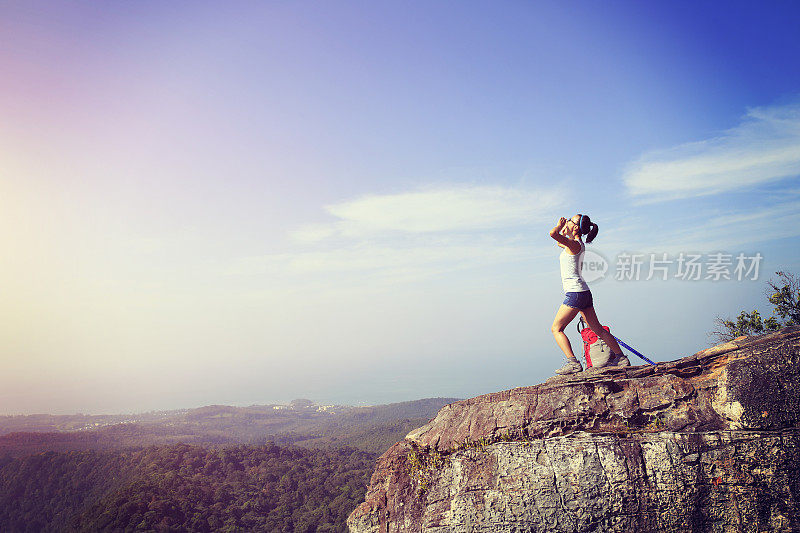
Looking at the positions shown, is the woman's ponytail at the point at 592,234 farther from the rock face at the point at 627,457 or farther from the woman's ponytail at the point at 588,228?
the rock face at the point at 627,457

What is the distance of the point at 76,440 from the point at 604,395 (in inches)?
5239

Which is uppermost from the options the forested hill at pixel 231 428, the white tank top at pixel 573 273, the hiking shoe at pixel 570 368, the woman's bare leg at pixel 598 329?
the white tank top at pixel 573 273

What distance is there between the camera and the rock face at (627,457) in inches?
321

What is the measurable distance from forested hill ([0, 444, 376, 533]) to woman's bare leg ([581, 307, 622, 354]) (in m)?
47.4

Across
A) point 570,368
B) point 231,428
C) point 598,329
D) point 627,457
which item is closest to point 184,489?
point 570,368

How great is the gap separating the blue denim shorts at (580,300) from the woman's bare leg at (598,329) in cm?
16

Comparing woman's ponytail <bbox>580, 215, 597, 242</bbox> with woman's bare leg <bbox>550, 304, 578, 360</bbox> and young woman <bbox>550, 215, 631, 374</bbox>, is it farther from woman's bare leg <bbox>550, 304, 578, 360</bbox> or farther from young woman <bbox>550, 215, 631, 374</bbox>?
woman's bare leg <bbox>550, 304, 578, 360</bbox>

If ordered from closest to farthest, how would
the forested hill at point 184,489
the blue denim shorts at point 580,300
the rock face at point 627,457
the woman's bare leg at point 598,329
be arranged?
1. the rock face at point 627,457
2. the blue denim shorts at point 580,300
3. the woman's bare leg at point 598,329
4. the forested hill at point 184,489

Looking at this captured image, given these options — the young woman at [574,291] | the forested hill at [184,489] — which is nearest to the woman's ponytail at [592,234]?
the young woman at [574,291]

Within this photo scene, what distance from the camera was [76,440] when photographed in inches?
4205

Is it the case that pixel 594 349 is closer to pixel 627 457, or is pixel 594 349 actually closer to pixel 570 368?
pixel 570 368

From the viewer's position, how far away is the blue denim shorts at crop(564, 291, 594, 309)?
10898 mm

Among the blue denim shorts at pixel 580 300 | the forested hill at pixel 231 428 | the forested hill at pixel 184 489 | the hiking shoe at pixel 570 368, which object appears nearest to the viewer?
the blue denim shorts at pixel 580 300

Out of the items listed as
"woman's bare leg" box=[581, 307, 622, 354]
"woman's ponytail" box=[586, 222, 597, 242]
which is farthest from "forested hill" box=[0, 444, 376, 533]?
"woman's ponytail" box=[586, 222, 597, 242]
